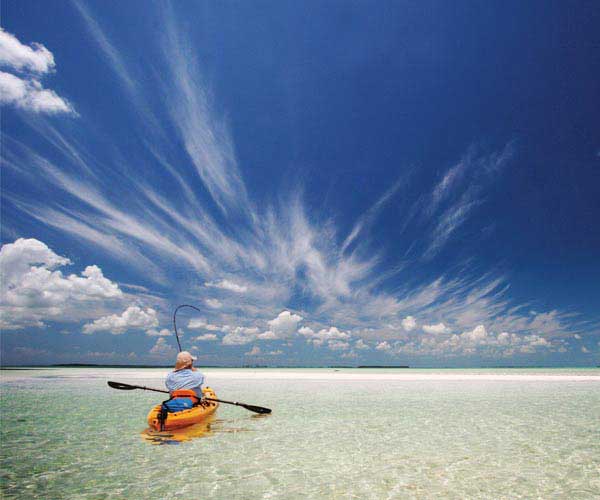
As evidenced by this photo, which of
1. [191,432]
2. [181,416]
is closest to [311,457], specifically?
[191,432]

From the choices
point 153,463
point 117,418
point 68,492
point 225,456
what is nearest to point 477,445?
point 225,456

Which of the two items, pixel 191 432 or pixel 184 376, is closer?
pixel 191 432

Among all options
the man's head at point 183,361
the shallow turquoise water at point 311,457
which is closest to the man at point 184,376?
the man's head at point 183,361

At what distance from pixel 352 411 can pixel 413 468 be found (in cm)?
974

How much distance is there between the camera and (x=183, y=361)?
12.7 meters

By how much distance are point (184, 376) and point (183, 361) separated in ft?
1.67

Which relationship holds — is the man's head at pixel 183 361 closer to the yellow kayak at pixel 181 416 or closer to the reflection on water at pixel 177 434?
the yellow kayak at pixel 181 416

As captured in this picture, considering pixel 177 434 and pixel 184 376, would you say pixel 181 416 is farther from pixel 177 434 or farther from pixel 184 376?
pixel 184 376

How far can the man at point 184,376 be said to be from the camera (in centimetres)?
1240

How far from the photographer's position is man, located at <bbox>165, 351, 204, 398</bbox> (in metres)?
12.4

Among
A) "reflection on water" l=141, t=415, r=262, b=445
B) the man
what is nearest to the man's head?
the man


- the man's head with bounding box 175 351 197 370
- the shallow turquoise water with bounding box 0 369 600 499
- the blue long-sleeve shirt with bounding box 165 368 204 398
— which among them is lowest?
the shallow turquoise water with bounding box 0 369 600 499

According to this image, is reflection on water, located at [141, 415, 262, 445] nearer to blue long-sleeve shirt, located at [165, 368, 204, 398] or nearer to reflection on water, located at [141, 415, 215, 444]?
reflection on water, located at [141, 415, 215, 444]

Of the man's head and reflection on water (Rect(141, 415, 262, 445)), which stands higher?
the man's head
